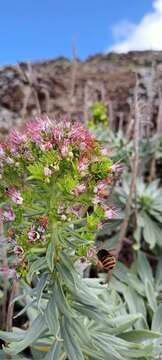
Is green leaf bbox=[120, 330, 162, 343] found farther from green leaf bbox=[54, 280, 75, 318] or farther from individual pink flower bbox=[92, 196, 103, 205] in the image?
individual pink flower bbox=[92, 196, 103, 205]

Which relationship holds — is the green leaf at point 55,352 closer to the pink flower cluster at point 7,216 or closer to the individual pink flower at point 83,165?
the pink flower cluster at point 7,216

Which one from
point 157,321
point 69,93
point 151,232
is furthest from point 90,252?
point 69,93

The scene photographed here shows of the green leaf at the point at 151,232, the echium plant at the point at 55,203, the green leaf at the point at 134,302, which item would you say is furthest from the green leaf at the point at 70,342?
the green leaf at the point at 151,232

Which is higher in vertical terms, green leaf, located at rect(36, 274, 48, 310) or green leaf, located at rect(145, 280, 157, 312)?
green leaf, located at rect(36, 274, 48, 310)

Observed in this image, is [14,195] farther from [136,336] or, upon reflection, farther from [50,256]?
[136,336]

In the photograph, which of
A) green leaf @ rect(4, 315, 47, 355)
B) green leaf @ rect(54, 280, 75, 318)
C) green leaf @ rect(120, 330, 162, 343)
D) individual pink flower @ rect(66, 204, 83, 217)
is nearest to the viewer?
individual pink flower @ rect(66, 204, 83, 217)

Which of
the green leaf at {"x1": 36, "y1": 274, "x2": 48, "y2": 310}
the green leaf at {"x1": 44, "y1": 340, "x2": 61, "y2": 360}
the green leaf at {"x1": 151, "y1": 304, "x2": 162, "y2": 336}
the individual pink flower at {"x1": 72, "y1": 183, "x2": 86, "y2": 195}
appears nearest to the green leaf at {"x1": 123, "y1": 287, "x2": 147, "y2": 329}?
the green leaf at {"x1": 151, "y1": 304, "x2": 162, "y2": 336}

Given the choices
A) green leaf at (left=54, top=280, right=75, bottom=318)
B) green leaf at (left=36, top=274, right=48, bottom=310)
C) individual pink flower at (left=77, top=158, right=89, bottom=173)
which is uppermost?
individual pink flower at (left=77, top=158, right=89, bottom=173)

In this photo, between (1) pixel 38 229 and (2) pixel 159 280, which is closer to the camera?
(1) pixel 38 229

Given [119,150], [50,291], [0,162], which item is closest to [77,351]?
[50,291]
